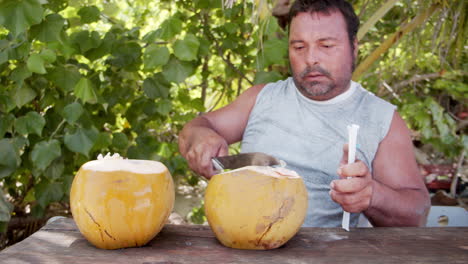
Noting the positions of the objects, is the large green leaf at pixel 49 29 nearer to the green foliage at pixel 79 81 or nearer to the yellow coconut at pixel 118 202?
the green foliage at pixel 79 81

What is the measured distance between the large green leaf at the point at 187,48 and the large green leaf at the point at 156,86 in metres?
0.31

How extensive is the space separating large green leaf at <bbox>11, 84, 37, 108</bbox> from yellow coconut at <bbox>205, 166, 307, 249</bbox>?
63.0 inches

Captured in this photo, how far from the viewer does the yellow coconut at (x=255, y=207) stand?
1.06 meters

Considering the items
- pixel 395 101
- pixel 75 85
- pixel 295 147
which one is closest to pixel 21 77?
pixel 75 85

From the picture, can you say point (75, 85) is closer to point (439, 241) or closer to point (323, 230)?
point (323, 230)

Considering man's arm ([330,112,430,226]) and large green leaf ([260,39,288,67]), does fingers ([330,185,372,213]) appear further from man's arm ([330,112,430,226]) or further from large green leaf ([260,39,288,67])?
large green leaf ([260,39,288,67])

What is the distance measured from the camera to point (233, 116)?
84.2 inches

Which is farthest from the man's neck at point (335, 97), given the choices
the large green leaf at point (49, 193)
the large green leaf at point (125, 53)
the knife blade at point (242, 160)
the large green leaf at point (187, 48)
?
the large green leaf at point (49, 193)

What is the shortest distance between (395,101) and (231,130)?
2146 millimetres

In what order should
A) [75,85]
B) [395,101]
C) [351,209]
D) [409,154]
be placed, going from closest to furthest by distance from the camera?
[351,209], [409,154], [75,85], [395,101]

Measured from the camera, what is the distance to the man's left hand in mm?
1268

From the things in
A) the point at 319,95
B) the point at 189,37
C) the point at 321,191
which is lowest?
the point at 321,191

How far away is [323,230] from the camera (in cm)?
128

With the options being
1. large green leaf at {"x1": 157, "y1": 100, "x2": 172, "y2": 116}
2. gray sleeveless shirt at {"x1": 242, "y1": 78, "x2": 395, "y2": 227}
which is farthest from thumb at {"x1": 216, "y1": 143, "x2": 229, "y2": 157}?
large green leaf at {"x1": 157, "y1": 100, "x2": 172, "y2": 116}
